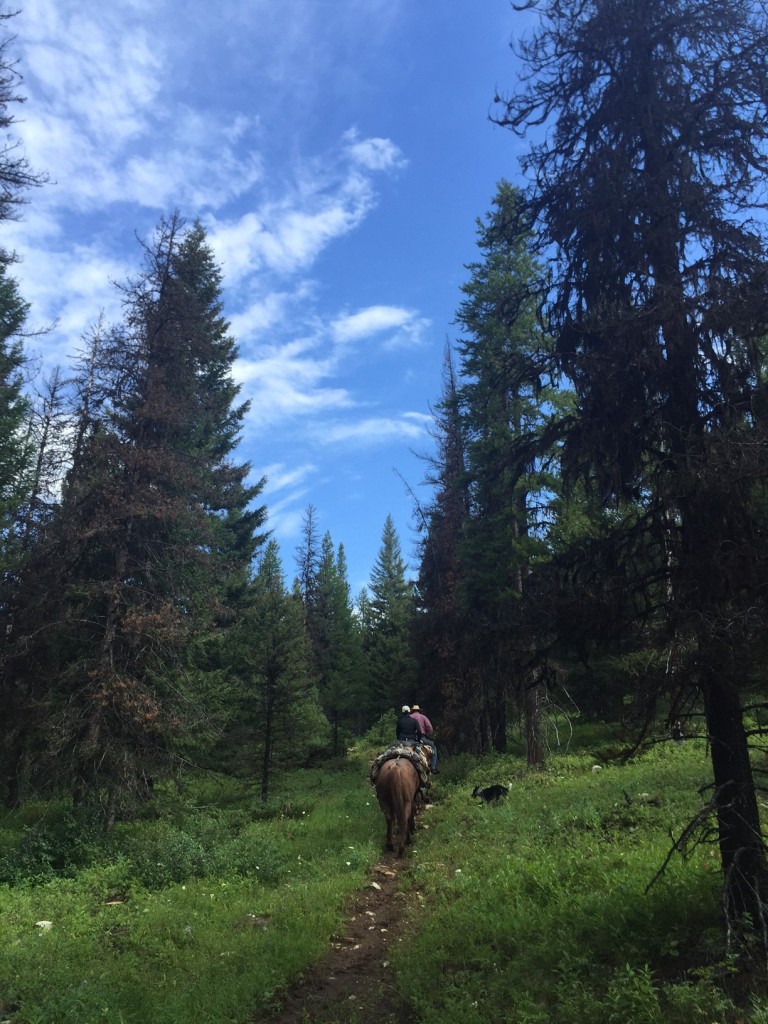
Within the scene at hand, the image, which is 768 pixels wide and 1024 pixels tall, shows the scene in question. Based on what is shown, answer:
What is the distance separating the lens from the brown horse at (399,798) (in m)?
12.4

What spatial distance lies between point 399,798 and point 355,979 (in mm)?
5837

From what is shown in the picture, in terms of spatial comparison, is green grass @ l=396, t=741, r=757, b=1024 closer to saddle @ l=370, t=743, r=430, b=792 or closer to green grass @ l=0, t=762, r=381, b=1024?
green grass @ l=0, t=762, r=381, b=1024

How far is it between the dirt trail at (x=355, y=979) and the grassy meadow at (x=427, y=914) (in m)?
0.18

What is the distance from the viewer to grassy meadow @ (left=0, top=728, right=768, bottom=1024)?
17.7 ft

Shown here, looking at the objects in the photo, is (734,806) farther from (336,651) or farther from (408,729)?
(336,651)

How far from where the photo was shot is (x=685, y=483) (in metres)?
5.28

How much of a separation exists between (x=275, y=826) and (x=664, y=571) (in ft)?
41.8

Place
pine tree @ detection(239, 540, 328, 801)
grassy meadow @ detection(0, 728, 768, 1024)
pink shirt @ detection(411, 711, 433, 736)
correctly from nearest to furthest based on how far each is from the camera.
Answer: grassy meadow @ detection(0, 728, 768, 1024) → pink shirt @ detection(411, 711, 433, 736) → pine tree @ detection(239, 540, 328, 801)

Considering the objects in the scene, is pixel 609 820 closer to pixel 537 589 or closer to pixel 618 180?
pixel 537 589

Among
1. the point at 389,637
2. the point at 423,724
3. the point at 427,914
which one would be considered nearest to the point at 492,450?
the point at 423,724


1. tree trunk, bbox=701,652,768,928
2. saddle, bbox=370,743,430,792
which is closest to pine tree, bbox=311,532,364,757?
saddle, bbox=370,743,430,792

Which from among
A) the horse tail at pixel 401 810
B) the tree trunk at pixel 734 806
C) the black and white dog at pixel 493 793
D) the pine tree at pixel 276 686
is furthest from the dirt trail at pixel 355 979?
the pine tree at pixel 276 686

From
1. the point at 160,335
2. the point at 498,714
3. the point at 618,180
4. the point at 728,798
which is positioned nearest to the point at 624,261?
the point at 618,180

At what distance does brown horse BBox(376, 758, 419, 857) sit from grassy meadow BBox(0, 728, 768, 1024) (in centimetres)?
40
